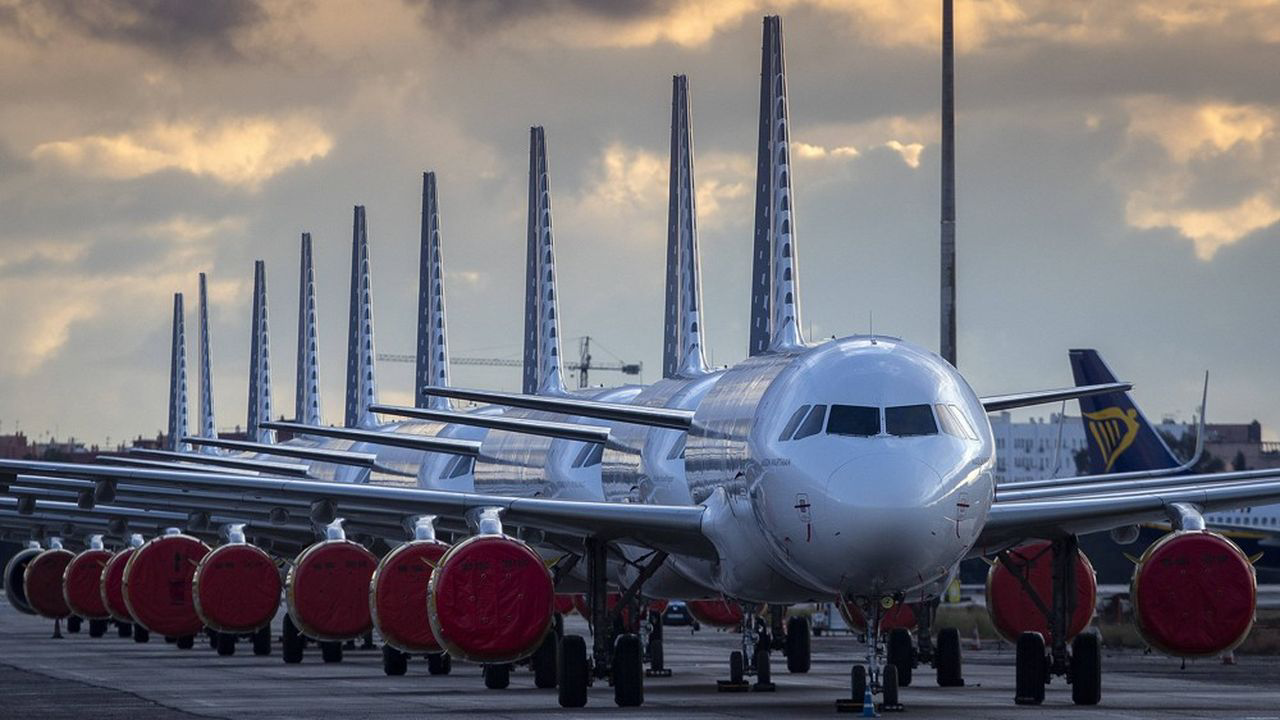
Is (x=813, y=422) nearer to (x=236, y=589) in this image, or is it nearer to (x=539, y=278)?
(x=236, y=589)

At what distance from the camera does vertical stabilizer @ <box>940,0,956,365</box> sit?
40.4 m

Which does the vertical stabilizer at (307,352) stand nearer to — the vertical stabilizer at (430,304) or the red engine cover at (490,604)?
the vertical stabilizer at (430,304)

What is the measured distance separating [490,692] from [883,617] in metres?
10.2

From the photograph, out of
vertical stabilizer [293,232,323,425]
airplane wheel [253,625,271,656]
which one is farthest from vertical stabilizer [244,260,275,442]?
airplane wheel [253,625,271,656]

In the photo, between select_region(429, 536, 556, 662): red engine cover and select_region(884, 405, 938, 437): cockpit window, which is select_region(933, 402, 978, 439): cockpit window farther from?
select_region(429, 536, 556, 662): red engine cover

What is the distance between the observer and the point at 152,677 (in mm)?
40406

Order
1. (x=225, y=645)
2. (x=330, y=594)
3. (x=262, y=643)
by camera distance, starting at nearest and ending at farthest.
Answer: (x=330, y=594) < (x=225, y=645) < (x=262, y=643)

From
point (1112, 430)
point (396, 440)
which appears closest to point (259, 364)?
point (1112, 430)

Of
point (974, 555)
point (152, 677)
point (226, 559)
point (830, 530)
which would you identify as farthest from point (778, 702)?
point (226, 559)

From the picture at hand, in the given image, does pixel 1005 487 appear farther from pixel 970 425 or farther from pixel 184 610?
pixel 184 610

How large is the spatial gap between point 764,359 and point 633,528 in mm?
4054

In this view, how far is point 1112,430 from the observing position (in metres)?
74.2

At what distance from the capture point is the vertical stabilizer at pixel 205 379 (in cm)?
9644

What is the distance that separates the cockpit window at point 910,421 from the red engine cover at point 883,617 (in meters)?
2.30
